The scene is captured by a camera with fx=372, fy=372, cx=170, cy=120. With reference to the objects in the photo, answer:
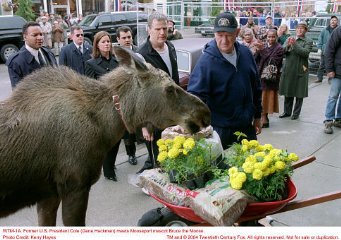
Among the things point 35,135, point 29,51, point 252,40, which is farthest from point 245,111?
point 252,40

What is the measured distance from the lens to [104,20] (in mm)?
22016

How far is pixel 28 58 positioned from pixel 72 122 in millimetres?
2754

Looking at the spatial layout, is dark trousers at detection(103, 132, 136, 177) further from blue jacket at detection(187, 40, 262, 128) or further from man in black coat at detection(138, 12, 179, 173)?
blue jacket at detection(187, 40, 262, 128)

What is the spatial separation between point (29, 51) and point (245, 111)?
304 centimetres

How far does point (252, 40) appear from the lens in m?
8.54

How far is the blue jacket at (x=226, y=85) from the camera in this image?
11.7 ft

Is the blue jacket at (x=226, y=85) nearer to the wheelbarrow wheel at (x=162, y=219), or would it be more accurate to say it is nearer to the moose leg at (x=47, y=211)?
the wheelbarrow wheel at (x=162, y=219)

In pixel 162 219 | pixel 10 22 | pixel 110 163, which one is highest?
pixel 10 22

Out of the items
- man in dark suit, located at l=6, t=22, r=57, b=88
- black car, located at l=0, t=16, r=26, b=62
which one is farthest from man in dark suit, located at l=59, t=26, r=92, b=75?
black car, located at l=0, t=16, r=26, b=62

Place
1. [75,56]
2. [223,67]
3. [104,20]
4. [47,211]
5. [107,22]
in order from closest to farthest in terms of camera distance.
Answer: [47,211]
[223,67]
[75,56]
[104,20]
[107,22]

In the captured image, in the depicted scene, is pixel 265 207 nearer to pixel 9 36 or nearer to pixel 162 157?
pixel 162 157

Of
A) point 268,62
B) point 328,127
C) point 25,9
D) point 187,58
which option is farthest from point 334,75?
point 25,9

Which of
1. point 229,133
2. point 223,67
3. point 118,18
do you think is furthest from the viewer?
point 118,18

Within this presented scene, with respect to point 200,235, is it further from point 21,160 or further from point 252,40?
point 252,40
